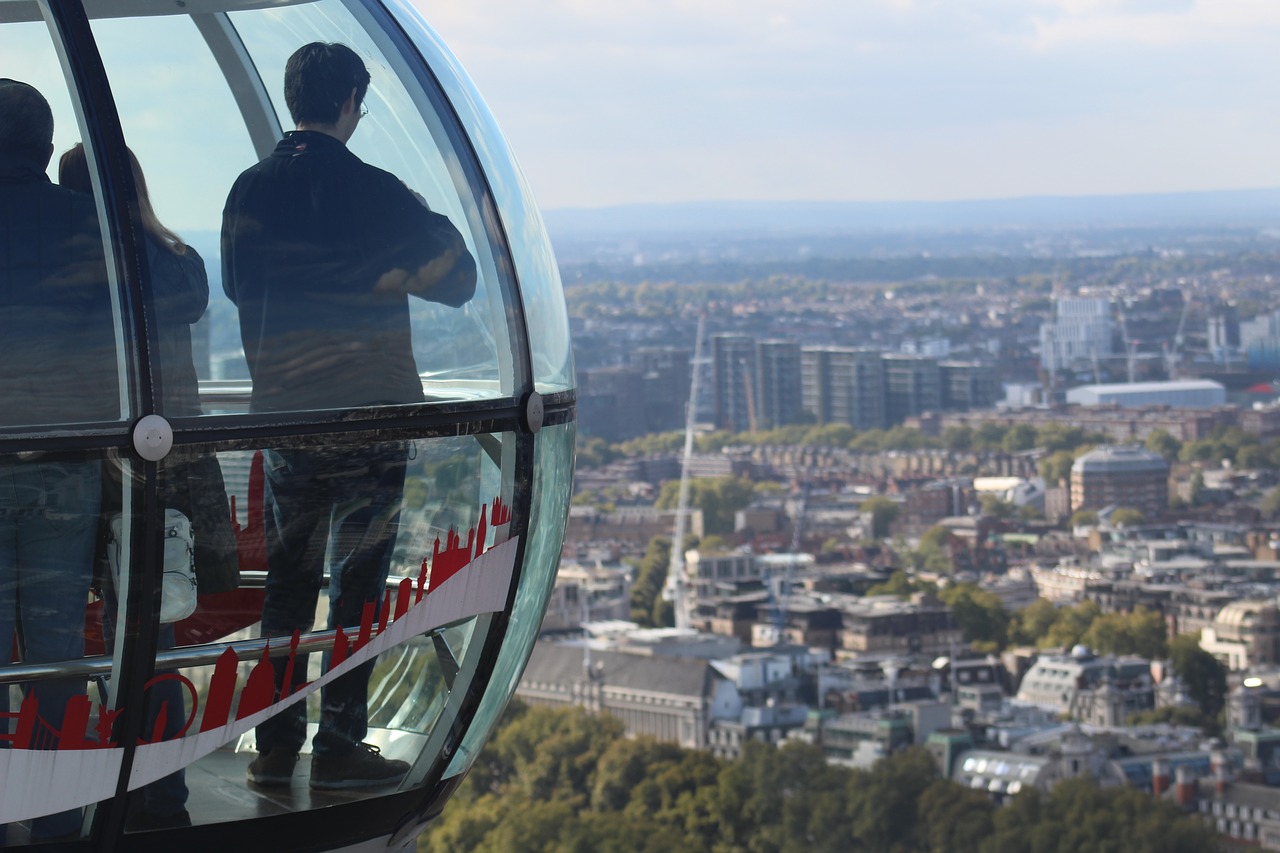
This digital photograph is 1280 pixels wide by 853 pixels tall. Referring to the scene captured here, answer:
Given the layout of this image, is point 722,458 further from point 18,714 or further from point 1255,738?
point 18,714

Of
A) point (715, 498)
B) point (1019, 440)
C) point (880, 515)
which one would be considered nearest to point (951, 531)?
point (880, 515)

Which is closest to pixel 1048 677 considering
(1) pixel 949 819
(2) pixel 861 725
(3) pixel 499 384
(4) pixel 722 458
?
(2) pixel 861 725

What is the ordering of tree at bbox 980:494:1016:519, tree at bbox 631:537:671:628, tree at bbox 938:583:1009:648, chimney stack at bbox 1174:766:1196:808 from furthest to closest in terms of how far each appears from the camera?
tree at bbox 980:494:1016:519
tree at bbox 631:537:671:628
tree at bbox 938:583:1009:648
chimney stack at bbox 1174:766:1196:808

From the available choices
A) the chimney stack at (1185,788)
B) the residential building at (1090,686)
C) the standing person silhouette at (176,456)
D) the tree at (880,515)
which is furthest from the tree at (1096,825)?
the tree at (880,515)

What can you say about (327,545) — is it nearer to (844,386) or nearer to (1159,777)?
(1159,777)

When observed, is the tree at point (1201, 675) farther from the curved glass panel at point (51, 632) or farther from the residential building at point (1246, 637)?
the curved glass panel at point (51, 632)

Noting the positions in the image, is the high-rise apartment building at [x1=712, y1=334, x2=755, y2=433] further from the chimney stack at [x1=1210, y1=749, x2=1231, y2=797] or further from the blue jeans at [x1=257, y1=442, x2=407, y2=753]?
the blue jeans at [x1=257, y1=442, x2=407, y2=753]

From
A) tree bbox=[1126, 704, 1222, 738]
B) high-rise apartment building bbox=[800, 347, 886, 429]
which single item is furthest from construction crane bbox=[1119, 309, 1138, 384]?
tree bbox=[1126, 704, 1222, 738]
